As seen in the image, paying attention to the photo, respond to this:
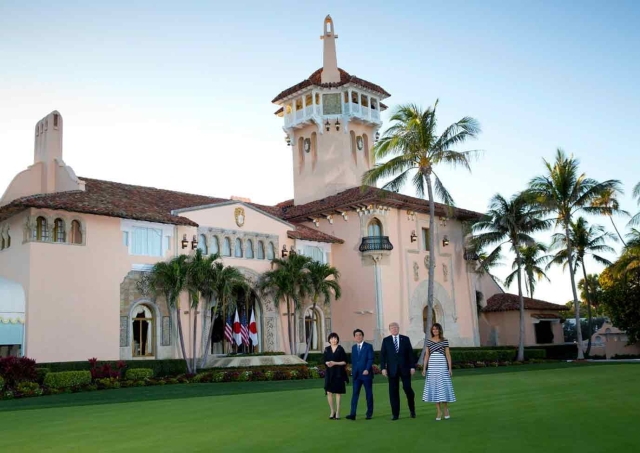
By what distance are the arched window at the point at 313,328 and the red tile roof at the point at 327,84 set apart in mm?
14520

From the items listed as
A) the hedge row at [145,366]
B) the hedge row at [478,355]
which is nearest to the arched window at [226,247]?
the hedge row at [145,366]

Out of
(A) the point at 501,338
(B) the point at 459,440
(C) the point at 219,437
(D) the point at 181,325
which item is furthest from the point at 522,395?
(A) the point at 501,338

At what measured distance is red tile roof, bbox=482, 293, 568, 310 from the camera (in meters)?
45.8

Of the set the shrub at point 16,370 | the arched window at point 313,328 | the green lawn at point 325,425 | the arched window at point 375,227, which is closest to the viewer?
the green lawn at point 325,425

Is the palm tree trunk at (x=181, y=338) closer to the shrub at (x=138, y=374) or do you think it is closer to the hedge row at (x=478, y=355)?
the shrub at (x=138, y=374)

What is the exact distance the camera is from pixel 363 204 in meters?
36.2

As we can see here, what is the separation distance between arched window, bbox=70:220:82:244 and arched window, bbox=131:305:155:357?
12.7 ft

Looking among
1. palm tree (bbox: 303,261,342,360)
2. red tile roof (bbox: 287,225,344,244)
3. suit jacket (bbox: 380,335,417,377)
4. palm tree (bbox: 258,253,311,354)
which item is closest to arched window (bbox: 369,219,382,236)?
red tile roof (bbox: 287,225,344,244)

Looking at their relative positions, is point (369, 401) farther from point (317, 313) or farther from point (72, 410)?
point (317, 313)

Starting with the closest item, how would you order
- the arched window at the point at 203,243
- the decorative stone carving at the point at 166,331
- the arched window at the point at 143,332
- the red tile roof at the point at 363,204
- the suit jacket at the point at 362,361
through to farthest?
the suit jacket at the point at 362,361 → the arched window at the point at 143,332 → the decorative stone carving at the point at 166,331 → the arched window at the point at 203,243 → the red tile roof at the point at 363,204

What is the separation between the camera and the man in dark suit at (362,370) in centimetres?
1140

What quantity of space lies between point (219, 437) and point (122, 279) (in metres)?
19.2

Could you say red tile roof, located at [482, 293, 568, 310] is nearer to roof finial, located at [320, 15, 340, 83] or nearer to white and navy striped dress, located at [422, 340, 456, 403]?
roof finial, located at [320, 15, 340, 83]

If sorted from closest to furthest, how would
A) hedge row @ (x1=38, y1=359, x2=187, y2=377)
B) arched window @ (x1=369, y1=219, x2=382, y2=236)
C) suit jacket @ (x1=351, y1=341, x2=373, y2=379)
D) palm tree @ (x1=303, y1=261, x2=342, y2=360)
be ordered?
1. suit jacket @ (x1=351, y1=341, x2=373, y2=379)
2. hedge row @ (x1=38, y1=359, x2=187, y2=377)
3. palm tree @ (x1=303, y1=261, x2=342, y2=360)
4. arched window @ (x1=369, y1=219, x2=382, y2=236)
